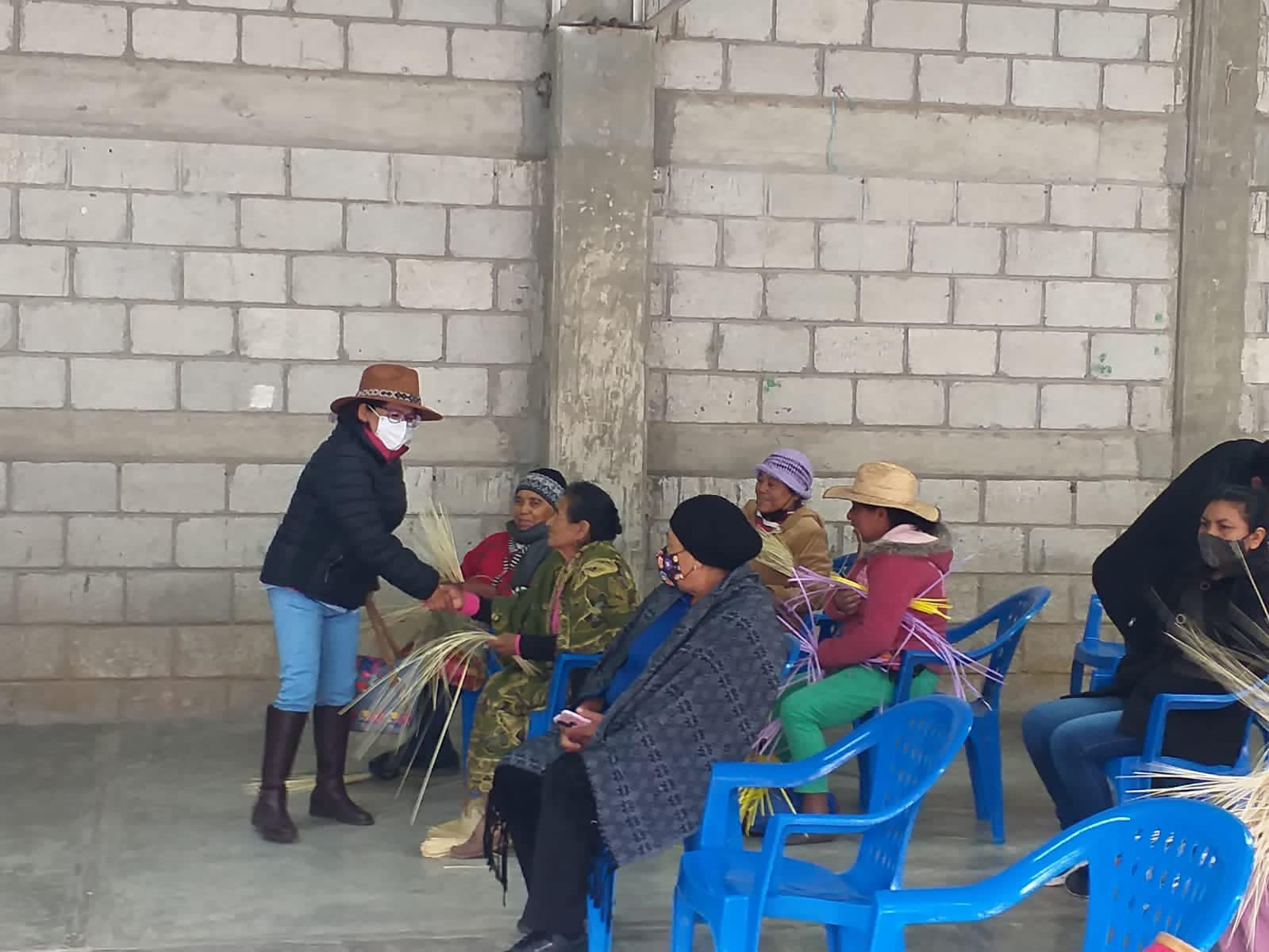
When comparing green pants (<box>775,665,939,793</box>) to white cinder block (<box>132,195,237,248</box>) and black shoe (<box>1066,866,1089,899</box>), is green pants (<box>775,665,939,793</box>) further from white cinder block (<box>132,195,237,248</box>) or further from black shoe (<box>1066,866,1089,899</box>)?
white cinder block (<box>132,195,237,248</box>)

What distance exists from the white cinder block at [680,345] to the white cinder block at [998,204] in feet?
3.78

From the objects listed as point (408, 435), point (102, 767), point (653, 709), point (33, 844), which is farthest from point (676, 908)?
point (102, 767)

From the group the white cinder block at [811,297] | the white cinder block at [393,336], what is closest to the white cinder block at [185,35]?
the white cinder block at [393,336]

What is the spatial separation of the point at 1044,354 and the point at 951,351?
0.40m

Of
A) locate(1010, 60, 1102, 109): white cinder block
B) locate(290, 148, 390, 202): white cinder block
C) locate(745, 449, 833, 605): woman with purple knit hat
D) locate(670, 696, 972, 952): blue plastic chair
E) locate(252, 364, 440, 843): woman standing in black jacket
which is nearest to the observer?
locate(670, 696, 972, 952): blue plastic chair

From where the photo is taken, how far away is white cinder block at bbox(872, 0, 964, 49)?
5.83 metres

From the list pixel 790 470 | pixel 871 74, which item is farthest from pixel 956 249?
pixel 790 470

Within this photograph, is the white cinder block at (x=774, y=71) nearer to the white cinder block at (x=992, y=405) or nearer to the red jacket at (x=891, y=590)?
the white cinder block at (x=992, y=405)

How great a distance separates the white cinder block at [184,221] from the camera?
542cm

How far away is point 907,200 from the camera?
5898mm

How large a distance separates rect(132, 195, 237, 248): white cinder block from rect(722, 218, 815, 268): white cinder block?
1.89 meters

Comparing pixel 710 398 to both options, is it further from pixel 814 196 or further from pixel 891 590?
pixel 891 590

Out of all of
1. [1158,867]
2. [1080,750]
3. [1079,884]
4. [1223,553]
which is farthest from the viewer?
[1079,884]

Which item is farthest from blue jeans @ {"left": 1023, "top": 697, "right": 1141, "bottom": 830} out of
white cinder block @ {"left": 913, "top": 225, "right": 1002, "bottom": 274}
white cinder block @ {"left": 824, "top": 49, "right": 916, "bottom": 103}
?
white cinder block @ {"left": 824, "top": 49, "right": 916, "bottom": 103}
